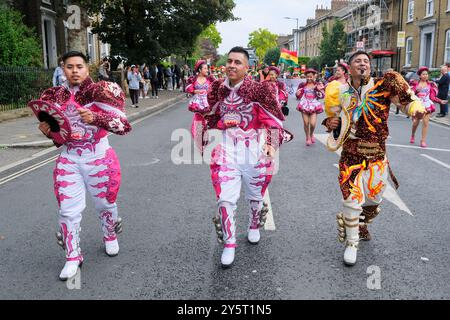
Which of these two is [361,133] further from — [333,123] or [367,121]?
[333,123]

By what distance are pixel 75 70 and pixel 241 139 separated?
1.49 metres

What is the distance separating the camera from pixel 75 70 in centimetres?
381

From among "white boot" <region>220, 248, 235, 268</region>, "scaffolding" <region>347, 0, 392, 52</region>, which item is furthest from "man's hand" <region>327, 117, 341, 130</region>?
"scaffolding" <region>347, 0, 392, 52</region>

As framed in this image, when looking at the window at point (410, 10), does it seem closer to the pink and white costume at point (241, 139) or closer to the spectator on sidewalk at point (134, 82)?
the spectator on sidewalk at point (134, 82)

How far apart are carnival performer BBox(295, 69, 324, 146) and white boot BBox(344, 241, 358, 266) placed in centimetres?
675

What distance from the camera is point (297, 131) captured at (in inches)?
518

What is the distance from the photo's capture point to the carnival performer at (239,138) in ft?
13.5

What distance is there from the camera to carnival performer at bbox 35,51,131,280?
3805 mm

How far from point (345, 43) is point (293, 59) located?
3338 centimetres

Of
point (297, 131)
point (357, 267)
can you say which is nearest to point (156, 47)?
point (297, 131)

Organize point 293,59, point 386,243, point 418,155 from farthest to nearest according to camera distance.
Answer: point 293,59
point 418,155
point 386,243

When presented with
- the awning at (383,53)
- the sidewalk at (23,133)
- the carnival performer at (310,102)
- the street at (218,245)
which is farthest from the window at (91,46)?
the street at (218,245)

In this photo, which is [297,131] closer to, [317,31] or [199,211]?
[199,211]

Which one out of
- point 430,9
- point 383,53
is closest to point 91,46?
point 383,53
